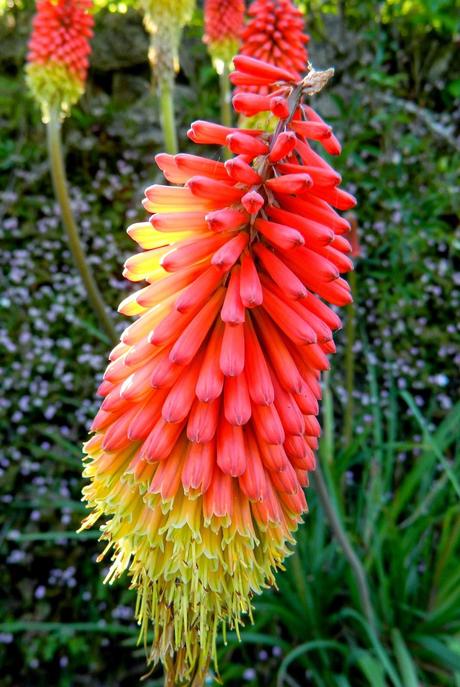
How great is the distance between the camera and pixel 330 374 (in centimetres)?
411

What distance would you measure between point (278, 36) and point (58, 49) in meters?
1.09

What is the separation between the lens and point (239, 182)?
1.17 meters

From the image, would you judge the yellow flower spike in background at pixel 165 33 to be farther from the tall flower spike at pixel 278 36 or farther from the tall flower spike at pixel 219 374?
the tall flower spike at pixel 219 374

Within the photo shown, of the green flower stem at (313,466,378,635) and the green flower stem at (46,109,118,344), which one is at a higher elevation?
the green flower stem at (46,109,118,344)

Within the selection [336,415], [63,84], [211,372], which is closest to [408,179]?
[336,415]

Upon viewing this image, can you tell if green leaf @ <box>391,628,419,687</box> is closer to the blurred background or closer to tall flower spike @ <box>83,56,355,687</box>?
the blurred background

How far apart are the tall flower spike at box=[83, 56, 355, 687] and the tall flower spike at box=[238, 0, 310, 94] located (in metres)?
1.34

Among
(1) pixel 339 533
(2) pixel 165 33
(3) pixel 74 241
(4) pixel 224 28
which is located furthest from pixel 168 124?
(1) pixel 339 533

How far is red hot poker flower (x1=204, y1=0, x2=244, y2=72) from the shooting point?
3.06 metres

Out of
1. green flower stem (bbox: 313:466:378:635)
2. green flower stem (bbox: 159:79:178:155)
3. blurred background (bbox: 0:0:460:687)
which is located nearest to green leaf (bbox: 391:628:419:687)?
blurred background (bbox: 0:0:460:687)

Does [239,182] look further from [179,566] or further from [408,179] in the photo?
[408,179]

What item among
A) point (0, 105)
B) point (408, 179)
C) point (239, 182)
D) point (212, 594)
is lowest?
point (212, 594)

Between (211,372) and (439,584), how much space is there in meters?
2.23

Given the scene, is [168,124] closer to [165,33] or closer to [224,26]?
[165,33]
